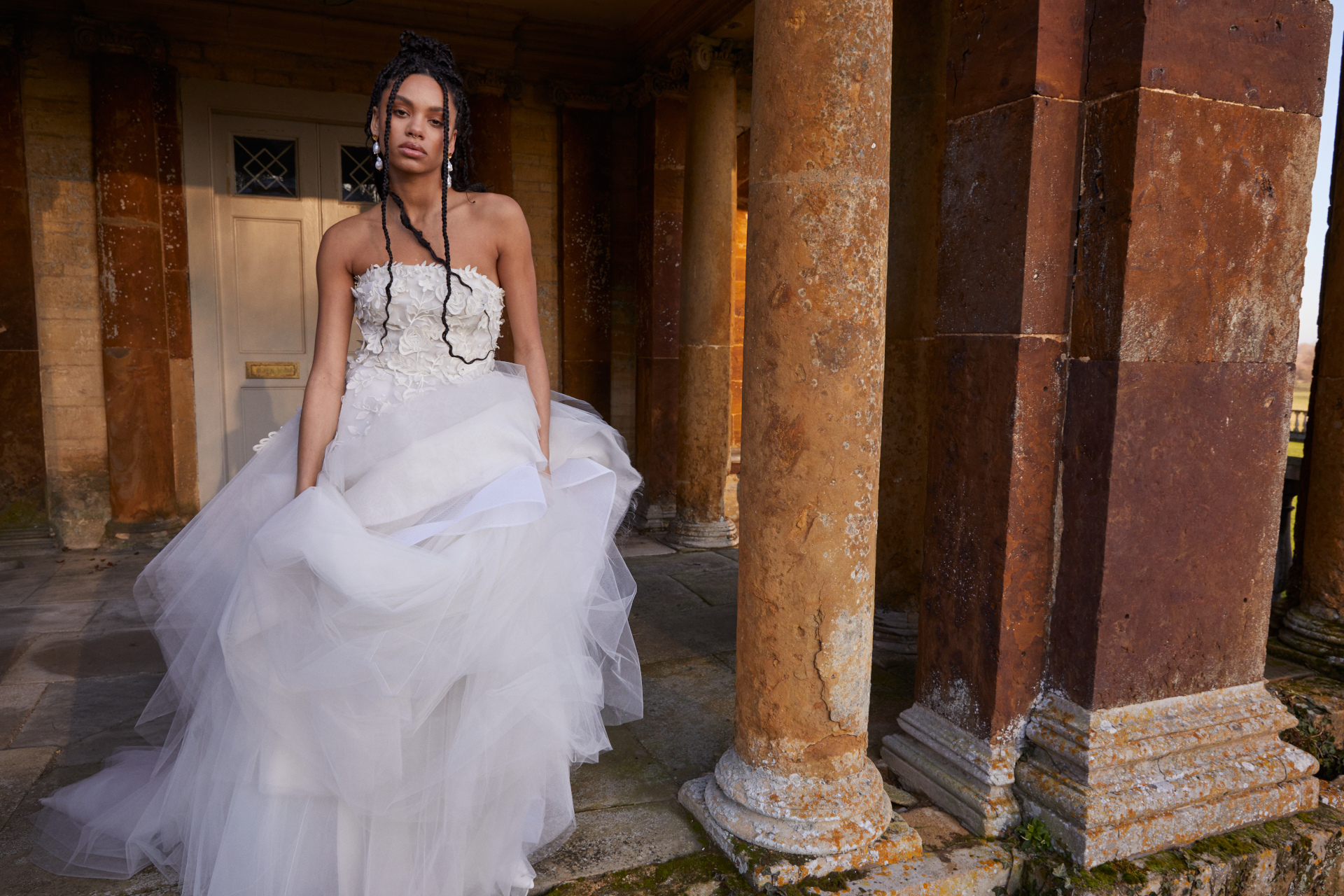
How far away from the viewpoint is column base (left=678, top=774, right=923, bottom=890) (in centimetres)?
207

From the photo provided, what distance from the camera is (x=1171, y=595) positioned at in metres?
2.40

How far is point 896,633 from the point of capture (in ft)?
12.2

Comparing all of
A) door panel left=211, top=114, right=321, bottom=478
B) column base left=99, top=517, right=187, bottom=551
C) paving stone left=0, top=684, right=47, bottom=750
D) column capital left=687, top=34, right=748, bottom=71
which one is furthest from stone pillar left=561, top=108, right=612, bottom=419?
paving stone left=0, top=684, right=47, bottom=750

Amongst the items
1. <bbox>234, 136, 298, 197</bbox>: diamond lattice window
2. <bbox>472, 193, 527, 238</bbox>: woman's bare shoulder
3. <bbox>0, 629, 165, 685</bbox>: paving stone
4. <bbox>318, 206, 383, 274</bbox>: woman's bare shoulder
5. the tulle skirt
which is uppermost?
<bbox>234, 136, 298, 197</bbox>: diamond lattice window

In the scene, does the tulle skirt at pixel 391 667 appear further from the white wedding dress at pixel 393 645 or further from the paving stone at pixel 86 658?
the paving stone at pixel 86 658

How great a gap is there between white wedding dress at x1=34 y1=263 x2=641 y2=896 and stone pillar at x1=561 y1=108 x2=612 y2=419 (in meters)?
4.72

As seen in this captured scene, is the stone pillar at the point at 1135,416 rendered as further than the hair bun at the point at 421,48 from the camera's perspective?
Yes

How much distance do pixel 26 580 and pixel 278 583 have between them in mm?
4304

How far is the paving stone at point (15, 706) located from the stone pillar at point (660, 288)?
396cm

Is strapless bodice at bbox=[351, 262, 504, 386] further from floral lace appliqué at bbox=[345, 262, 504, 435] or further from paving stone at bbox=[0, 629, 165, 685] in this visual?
paving stone at bbox=[0, 629, 165, 685]

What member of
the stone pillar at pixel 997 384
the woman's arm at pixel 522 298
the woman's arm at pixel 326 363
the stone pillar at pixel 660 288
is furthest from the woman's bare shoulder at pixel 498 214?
the stone pillar at pixel 660 288

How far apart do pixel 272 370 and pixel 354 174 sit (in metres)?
1.61

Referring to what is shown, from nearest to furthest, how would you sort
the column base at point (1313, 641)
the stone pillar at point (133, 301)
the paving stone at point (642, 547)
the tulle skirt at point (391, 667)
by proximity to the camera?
the tulle skirt at point (391, 667) < the column base at point (1313, 641) < the stone pillar at point (133, 301) < the paving stone at point (642, 547)

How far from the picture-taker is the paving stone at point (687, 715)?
279 cm
